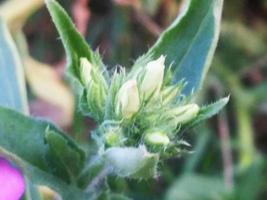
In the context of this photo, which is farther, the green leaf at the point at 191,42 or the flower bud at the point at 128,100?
the green leaf at the point at 191,42

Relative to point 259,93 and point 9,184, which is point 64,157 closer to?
point 9,184

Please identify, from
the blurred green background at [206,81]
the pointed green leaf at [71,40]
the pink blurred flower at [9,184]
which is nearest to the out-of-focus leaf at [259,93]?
the blurred green background at [206,81]

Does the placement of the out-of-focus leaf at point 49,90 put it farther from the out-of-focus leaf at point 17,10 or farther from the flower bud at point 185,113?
the flower bud at point 185,113

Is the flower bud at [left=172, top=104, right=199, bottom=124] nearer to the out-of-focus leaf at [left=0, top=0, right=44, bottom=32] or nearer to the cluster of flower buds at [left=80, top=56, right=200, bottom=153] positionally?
the cluster of flower buds at [left=80, top=56, right=200, bottom=153]

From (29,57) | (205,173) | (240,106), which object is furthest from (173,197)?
(29,57)

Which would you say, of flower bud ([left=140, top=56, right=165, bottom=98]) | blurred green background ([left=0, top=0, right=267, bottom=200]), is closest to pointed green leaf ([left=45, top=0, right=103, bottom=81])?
flower bud ([left=140, top=56, right=165, bottom=98])

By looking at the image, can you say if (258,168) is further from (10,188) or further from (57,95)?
(10,188)
